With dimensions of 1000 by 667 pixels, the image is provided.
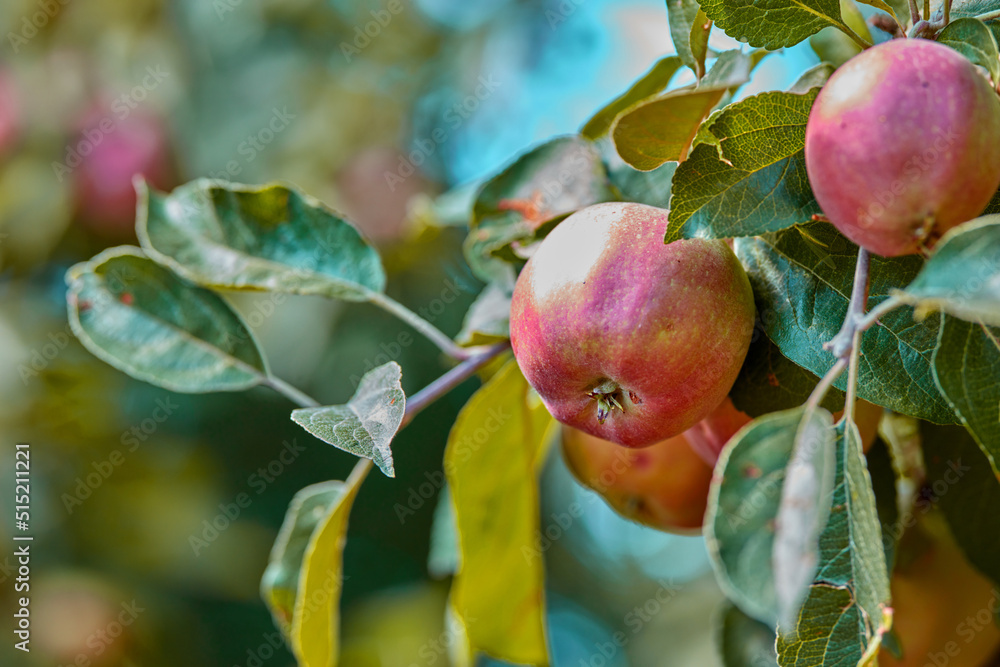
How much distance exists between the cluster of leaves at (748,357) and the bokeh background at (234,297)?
1.14 m

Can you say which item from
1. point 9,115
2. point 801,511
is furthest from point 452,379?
point 9,115

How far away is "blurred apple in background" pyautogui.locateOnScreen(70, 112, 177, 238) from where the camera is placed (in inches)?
90.6

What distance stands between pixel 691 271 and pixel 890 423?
1.29 feet

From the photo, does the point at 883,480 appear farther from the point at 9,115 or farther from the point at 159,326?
the point at 9,115

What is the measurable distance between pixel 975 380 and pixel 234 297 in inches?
76.3

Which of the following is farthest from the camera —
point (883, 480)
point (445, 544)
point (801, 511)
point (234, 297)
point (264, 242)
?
point (234, 297)

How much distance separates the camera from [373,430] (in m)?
0.59

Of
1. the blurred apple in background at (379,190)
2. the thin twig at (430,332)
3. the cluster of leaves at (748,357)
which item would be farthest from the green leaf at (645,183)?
the blurred apple in background at (379,190)

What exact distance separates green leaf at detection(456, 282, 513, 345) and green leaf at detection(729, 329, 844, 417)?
0.24 m

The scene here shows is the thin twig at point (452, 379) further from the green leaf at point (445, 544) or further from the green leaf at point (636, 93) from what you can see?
the green leaf at point (445, 544)

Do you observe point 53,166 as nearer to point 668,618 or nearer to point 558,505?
point 558,505

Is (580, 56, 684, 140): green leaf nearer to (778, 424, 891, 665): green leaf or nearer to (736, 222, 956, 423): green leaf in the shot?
(736, 222, 956, 423): green leaf

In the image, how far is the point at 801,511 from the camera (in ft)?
1.36

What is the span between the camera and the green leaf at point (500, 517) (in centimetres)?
96
